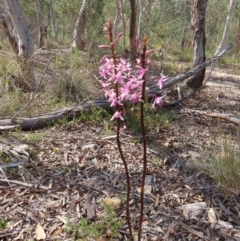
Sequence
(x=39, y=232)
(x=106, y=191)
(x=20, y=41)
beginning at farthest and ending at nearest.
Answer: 1. (x=20, y=41)
2. (x=106, y=191)
3. (x=39, y=232)

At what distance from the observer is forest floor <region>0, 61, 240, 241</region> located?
1978mm

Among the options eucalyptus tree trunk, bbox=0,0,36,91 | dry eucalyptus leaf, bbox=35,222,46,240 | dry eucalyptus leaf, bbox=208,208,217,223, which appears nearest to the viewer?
dry eucalyptus leaf, bbox=35,222,46,240

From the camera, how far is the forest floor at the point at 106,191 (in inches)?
77.9

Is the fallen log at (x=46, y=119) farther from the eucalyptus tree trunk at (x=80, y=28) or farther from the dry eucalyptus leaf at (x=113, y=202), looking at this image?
the eucalyptus tree trunk at (x=80, y=28)

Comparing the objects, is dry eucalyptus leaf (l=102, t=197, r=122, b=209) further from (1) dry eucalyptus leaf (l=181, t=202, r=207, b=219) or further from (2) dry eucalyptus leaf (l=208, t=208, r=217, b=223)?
(2) dry eucalyptus leaf (l=208, t=208, r=217, b=223)

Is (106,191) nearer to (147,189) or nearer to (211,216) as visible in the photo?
(147,189)

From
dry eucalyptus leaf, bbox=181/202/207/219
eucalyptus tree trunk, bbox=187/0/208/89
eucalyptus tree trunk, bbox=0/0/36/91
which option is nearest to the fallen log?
eucalyptus tree trunk, bbox=0/0/36/91

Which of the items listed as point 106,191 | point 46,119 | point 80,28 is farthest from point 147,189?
point 80,28

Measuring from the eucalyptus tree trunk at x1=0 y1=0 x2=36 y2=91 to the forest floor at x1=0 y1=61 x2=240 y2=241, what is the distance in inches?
61.3

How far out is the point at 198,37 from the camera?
5.11 metres

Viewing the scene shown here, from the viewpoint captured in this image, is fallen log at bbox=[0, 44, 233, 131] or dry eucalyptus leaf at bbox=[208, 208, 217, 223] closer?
dry eucalyptus leaf at bbox=[208, 208, 217, 223]

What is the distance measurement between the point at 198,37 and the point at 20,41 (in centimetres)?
291

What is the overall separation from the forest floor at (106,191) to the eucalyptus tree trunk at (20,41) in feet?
5.11

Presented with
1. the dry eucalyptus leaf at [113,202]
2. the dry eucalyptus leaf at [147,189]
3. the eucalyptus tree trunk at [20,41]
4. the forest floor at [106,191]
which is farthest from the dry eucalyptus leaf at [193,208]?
the eucalyptus tree trunk at [20,41]
